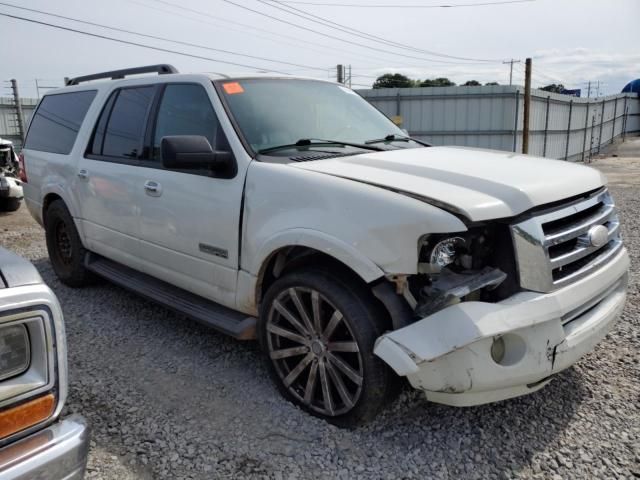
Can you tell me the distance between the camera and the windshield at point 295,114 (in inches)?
132

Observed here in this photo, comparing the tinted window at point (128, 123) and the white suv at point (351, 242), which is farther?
the tinted window at point (128, 123)

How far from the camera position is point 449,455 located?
8.58ft

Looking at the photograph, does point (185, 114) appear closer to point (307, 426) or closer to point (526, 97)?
point (307, 426)

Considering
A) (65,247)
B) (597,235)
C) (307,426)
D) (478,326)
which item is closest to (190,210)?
(307,426)

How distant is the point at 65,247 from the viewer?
5.29 metres

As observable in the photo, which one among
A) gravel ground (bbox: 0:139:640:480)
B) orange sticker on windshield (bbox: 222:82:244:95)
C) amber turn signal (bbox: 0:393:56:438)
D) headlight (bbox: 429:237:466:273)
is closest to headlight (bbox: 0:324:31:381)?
amber turn signal (bbox: 0:393:56:438)

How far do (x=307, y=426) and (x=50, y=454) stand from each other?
5.03 ft

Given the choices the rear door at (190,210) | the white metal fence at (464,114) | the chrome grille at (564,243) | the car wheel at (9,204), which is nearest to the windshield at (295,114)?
the rear door at (190,210)

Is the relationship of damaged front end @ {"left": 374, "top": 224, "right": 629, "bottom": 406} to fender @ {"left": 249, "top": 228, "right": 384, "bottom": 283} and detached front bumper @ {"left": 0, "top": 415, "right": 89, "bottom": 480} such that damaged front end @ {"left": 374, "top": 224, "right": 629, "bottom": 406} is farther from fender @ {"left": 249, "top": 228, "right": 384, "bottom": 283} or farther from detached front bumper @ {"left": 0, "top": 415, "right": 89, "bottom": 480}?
detached front bumper @ {"left": 0, "top": 415, "right": 89, "bottom": 480}

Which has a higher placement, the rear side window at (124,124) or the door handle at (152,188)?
the rear side window at (124,124)

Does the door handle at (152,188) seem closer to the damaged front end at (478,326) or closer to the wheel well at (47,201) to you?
the damaged front end at (478,326)

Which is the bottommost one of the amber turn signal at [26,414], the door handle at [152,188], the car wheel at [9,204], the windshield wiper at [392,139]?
the car wheel at [9,204]

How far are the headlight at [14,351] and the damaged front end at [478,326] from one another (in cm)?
140

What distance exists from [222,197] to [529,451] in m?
2.15
